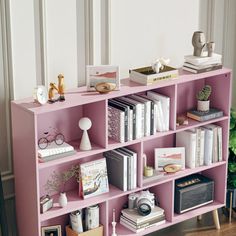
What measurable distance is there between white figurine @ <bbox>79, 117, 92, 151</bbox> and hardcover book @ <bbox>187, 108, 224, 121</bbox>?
2.66ft

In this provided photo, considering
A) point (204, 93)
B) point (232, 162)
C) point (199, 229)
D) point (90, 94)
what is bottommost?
point (199, 229)

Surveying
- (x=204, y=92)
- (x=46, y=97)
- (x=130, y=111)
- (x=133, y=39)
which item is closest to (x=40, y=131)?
(x=46, y=97)

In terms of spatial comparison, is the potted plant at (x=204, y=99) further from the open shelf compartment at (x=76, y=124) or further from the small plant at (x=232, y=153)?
the open shelf compartment at (x=76, y=124)

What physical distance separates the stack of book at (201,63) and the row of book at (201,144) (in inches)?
15.7

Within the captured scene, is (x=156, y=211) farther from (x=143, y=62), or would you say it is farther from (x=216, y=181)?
(x=143, y=62)

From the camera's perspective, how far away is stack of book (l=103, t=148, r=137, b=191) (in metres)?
→ 3.80

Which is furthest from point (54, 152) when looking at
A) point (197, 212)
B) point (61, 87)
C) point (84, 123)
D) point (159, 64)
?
point (197, 212)

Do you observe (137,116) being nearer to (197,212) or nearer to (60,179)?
(60,179)

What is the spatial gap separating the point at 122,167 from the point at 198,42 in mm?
888

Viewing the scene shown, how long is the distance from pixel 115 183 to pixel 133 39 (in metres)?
0.87

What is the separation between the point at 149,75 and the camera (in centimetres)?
374

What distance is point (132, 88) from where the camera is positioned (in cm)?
372

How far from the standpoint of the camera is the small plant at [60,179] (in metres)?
3.73

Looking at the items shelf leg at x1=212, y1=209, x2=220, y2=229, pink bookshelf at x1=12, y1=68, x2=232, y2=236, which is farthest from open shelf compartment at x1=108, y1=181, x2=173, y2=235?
shelf leg at x1=212, y1=209, x2=220, y2=229
